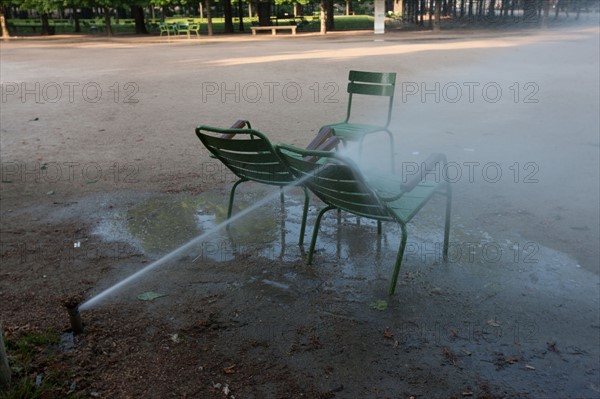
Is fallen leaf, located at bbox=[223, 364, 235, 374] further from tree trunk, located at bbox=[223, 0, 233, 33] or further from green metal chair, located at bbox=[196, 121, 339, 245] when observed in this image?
tree trunk, located at bbox=[223, 0, 233, 33]

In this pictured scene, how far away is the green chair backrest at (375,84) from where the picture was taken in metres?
5.98

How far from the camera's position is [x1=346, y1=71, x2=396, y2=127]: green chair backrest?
598 cm

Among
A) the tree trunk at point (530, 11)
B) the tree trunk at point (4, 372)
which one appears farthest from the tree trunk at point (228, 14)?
the tree trunk at point (4, 372)

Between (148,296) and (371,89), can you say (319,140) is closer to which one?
(148,296)

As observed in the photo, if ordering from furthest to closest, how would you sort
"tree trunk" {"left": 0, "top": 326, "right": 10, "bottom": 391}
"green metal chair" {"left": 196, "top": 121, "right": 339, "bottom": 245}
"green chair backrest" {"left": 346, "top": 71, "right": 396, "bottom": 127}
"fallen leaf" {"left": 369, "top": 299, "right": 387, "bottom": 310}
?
"green chair backrest" {"left": 346, "top": 71, "right": 396, "bottom": 127}, "green metal chair" {"left": 196, "top": 121, "right": 339, "bottom": 245}, "fallen leaf" {"left": 369, "top": 299, "right": 387, "bottom": 310}, "tree trunk" {"left": 0, "top": 326, "right": 10, "bottom": 391}

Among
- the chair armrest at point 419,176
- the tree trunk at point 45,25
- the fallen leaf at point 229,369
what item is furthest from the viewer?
the tree trunk at point 45,25

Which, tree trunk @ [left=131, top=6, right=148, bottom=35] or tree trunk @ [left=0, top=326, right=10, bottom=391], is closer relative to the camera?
tree trunk @ [left=0, top=326, right=10, bottom=391]

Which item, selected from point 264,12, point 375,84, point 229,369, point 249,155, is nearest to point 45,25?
point 264,12

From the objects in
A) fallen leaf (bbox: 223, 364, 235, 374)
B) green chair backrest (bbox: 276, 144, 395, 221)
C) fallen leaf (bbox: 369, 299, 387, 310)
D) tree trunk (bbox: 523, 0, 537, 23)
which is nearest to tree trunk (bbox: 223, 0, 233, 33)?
tree trunk (bbox: 523, 0, 537, 23)

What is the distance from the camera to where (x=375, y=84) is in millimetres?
6281

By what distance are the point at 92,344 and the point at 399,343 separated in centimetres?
170

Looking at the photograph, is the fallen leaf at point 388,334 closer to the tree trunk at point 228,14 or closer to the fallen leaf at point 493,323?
the fallen leaf at point 493,323

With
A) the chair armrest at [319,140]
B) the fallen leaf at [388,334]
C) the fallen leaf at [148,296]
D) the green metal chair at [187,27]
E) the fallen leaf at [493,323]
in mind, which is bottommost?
the fallen leaf at [388,334]

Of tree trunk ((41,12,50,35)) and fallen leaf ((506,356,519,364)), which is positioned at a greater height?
tree trunk ((41,12,50,35))
